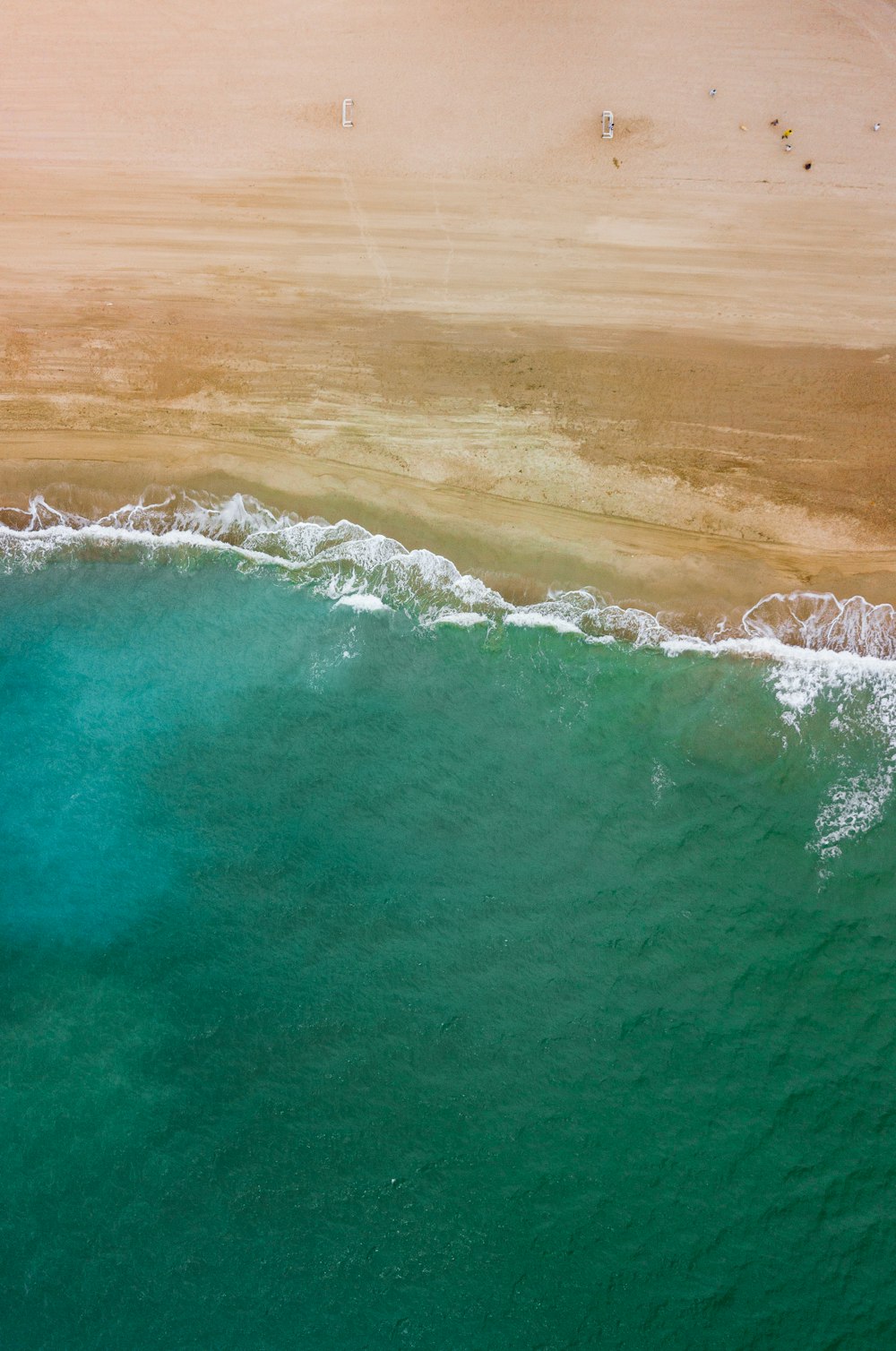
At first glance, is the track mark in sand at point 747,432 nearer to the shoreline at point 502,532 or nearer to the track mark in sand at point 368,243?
the shoreline at point 502,532

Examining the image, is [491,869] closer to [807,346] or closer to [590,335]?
[590,335]

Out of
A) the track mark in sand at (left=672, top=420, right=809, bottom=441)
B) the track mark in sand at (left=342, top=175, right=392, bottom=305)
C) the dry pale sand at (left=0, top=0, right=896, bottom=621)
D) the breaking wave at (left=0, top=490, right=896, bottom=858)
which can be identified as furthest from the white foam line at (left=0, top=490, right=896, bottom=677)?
the track mark in sand at (left=342, top=175, right=392, bottom=305)

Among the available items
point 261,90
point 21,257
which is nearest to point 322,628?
point 21,257

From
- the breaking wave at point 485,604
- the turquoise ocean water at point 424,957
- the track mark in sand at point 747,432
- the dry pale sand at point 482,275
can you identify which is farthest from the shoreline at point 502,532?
the track mark in sand at point 747,432

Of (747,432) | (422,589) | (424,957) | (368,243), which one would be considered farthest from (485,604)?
(368,243)

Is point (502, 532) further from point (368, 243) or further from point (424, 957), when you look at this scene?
point (424, 957)

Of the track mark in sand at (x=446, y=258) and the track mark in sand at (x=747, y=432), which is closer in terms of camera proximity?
the track mark in sand at (x=747, y=432)
